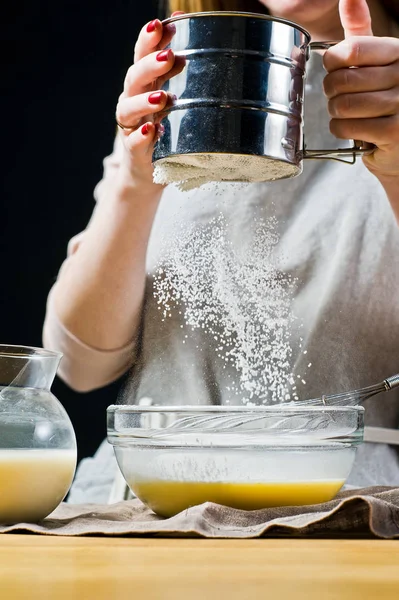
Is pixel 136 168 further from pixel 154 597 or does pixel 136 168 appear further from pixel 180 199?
pixel 154 597

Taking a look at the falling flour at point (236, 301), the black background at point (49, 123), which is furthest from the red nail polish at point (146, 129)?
the black background at point (49, 123)

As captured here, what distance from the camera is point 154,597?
31cm

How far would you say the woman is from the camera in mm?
987

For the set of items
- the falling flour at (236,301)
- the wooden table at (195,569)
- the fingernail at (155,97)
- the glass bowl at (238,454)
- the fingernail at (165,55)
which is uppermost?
the fingernail at (165,55)

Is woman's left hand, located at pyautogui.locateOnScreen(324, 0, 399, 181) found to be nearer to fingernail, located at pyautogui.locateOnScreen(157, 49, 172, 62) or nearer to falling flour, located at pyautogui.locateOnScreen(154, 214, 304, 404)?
fingernail, located at pyautogui.locateOnScreen(157, 49, 172, 62)

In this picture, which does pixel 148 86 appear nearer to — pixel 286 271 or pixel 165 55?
pixel 165 55

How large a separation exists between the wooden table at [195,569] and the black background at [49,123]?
161cm

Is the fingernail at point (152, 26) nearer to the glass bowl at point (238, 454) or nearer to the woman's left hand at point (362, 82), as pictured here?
the woman's left hand at point (362, 82)

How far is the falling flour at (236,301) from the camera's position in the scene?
1.03m

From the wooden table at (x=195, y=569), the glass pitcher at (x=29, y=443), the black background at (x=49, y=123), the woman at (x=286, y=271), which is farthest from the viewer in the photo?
the black background at (x=49, y=123)

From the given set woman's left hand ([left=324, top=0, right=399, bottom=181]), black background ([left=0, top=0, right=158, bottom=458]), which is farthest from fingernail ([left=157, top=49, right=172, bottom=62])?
black background ([left=0, top=0, right=158, bottom=458])

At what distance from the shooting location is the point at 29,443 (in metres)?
0.56

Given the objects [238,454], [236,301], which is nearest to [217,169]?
[238,454]

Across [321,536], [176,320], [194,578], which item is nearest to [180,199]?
[176,320]
